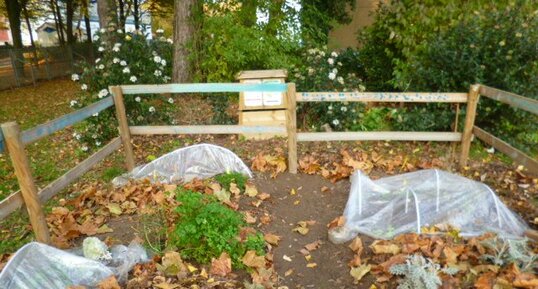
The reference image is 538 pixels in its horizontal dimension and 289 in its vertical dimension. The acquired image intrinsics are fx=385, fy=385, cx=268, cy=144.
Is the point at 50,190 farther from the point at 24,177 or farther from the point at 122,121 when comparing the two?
the point at 122,121

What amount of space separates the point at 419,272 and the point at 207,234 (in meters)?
1.50

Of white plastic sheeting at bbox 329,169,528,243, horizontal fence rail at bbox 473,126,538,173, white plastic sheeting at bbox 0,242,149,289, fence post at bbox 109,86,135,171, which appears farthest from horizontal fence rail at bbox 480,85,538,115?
fence post at bbox 109,86,135,171

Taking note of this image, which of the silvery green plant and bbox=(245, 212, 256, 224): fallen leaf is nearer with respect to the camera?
the silvery green plant

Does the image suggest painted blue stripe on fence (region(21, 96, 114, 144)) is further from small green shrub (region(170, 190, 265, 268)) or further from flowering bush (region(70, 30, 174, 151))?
flowering bush (region(70, 30, 174, 151))

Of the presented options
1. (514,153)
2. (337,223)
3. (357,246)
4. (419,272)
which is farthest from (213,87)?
(514,153)

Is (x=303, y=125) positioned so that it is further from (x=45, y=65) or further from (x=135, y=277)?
(x=45, y=65)

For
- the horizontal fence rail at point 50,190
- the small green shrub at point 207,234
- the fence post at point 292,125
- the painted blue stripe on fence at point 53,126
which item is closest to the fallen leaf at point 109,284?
the small green shrub at point 207,234

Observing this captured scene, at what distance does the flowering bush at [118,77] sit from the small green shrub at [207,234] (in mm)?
3069

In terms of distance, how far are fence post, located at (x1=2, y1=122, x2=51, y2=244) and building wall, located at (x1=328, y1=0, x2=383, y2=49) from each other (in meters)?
9.49

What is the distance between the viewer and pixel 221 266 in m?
2.81

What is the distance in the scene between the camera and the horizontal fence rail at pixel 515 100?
3299mm

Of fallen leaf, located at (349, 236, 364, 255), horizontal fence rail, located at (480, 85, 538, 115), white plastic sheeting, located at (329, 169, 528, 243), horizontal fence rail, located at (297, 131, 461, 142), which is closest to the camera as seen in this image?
fallen leaf, located at (349, 236, 364, 255)

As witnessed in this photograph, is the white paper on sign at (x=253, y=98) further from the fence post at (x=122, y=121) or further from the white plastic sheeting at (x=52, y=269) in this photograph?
the white plastic sheeting at (x=52, y=269)

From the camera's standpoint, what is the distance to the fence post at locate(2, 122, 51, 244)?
9.08 ft
